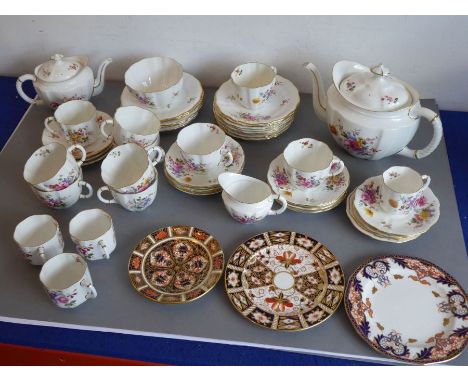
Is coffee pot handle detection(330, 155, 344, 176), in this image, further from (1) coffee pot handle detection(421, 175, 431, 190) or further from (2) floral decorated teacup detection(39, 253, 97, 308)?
(2) floral decorated teacup detection(39, 253, 97, 308)

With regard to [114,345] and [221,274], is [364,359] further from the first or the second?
[114,345]


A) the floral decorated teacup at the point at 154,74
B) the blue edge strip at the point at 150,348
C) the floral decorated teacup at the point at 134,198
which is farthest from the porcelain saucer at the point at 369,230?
the floral decorated teacup at the point at 154,74

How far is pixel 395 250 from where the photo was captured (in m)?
0.94

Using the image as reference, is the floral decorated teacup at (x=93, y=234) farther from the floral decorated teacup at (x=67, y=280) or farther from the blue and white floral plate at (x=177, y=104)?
the blue and white floral plate at (x=177, y=104)

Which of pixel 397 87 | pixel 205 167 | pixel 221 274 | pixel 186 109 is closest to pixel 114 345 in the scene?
pixel 221 274

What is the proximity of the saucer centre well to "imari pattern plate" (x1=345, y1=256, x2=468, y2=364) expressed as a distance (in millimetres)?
103

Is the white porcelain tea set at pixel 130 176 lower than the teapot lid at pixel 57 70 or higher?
lower

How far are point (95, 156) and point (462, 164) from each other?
84cm

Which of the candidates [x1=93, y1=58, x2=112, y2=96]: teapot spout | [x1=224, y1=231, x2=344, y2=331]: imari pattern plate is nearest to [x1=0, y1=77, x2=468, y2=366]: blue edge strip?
[x1=224, y1=231, x2=344, y2=331]: imari pattern plate

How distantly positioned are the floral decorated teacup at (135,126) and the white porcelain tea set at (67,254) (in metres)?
0.19

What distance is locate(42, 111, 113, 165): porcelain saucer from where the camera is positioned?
1101 mm

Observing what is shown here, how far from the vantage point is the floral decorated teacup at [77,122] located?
108cm

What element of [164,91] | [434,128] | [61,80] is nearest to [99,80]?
[61,80]

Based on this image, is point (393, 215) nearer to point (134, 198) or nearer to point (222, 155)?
point (222, 155)
